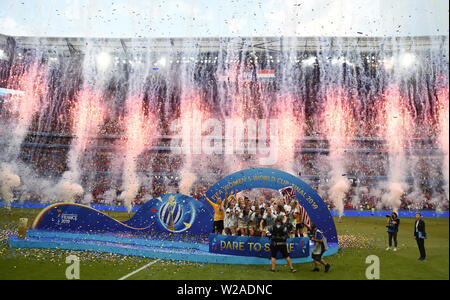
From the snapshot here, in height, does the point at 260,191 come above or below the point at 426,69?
below

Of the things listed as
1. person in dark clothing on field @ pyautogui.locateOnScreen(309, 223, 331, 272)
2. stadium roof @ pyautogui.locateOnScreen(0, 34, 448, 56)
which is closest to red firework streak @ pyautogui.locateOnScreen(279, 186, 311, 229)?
person in dark clothing on field @ pyautogui.locateOnScreen(309, 223, 331, 272)

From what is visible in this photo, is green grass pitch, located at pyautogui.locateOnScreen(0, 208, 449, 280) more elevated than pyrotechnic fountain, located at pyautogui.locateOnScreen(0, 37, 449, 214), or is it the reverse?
pyrotechnic fountain, located at pyautogui.locateOnScreen(0, 37, 449, 214)

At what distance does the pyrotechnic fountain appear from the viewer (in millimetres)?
29609

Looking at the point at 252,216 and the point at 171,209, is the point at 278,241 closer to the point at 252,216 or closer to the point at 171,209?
the point at 252,216

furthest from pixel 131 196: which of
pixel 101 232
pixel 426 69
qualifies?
pixel 426 69

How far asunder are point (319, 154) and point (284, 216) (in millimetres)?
25590

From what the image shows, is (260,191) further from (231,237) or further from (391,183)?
(231,237)

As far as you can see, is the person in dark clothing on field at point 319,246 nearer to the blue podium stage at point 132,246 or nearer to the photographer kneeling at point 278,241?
the photographer kneeling at point 278,241

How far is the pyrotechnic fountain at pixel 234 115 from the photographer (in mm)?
29609

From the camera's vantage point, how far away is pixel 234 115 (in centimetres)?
3606

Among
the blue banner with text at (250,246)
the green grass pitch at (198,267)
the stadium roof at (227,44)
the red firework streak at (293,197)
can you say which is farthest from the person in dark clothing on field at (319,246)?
the stadium roof at (227,44)

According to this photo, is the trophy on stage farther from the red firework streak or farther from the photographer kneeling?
the photographer kneeling
